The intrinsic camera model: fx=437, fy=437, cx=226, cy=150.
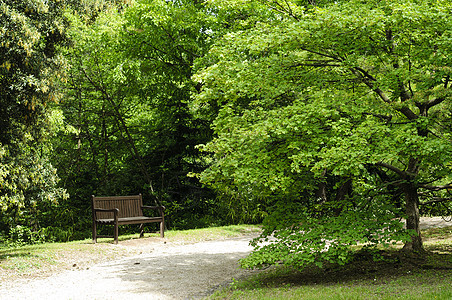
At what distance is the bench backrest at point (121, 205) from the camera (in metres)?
12.1

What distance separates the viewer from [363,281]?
6172 millimetres

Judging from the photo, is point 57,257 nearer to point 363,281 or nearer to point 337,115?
point 363,281

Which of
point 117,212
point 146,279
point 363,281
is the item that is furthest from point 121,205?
point 363,281

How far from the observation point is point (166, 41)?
15688mm

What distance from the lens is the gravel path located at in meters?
6.29

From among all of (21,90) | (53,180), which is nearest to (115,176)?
(53,180)

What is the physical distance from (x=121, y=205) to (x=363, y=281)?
8.09 m

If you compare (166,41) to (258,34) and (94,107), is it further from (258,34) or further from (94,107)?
(258,34)

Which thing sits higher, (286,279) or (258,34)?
(258,34)

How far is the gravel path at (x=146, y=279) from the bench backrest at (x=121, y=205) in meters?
2.47

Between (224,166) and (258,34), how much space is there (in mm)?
2270

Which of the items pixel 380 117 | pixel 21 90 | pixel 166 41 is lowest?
pixel 380 117

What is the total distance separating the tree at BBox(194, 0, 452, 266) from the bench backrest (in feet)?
19.4

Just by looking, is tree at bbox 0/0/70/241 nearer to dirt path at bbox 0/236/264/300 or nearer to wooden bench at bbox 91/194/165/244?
dirt path at bbox 0/236/264/300
